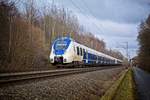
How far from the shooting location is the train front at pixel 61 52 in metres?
34.0

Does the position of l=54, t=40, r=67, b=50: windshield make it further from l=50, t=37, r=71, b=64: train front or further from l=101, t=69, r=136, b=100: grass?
l=101, t=69, r=136, b=100: grass

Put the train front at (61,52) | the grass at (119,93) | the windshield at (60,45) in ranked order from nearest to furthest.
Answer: the grass at (119,93)
the train front at (61,52)
the windshield at (60,45)

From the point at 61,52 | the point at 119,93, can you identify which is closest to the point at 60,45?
the point at 61,52

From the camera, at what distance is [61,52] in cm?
3444

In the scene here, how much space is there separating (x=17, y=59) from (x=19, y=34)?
5689 mm

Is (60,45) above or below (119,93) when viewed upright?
above

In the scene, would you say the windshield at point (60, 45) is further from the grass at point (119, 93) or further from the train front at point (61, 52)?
the grass at point (119, 93)

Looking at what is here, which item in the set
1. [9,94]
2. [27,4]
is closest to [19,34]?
[27,4]

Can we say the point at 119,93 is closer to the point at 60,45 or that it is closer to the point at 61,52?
the point at 61,52

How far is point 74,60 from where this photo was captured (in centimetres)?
3569

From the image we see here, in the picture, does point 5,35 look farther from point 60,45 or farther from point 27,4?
point 27,4

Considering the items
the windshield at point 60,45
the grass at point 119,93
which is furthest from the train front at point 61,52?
the grass at point 119,93

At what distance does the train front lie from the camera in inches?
1339

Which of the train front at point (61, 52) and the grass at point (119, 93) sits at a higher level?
the train front at point (61, 52)
